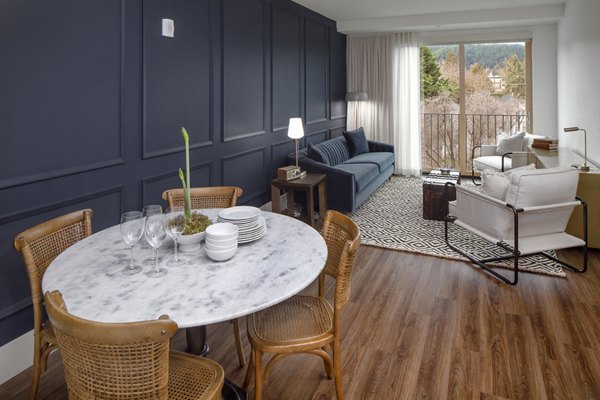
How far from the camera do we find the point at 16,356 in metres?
2.17

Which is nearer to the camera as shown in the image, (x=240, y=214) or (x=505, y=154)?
(x=240, y=214)

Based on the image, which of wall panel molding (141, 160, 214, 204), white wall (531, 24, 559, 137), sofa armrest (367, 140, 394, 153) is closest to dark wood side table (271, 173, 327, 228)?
wall panel molding (141, 160, 214, 204)

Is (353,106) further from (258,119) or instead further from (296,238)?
(296,238)

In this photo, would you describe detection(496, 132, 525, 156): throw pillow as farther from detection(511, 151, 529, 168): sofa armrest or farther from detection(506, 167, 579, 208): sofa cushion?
detection(506, 167, 579, 208): sofa cushion

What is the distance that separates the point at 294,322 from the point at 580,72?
489 centimetres

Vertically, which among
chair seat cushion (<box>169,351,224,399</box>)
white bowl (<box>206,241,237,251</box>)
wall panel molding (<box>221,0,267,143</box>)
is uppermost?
wall panel molding (<box>221,0,267,143</box>)

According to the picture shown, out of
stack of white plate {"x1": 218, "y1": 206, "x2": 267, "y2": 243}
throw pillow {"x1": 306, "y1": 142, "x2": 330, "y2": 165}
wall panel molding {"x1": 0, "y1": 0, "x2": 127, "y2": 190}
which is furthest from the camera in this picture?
throw pillow {"x1": 306, "y1": 142, "x2": 330, "y2": 165}

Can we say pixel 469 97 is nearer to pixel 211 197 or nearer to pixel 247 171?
pixel 247 171

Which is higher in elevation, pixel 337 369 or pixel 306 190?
pixel 306 190

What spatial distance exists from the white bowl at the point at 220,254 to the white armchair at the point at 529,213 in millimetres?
2200

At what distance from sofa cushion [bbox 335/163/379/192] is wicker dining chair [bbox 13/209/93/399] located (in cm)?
341

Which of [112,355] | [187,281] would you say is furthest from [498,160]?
[112,355]

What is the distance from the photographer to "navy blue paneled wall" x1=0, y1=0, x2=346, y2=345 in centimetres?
214

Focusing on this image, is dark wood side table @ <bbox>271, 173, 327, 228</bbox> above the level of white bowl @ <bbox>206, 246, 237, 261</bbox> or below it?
above
